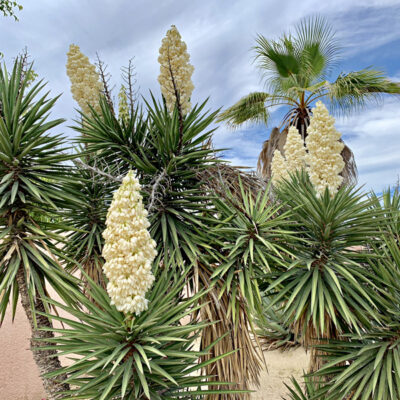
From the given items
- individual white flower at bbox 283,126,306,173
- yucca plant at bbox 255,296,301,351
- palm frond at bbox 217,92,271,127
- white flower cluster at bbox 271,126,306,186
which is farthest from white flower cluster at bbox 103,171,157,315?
palm frond at bbox 217,92,271,127

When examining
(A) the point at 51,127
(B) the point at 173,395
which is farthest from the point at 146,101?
(B) the point at 173,395

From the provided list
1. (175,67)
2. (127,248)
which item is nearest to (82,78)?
(175,67)

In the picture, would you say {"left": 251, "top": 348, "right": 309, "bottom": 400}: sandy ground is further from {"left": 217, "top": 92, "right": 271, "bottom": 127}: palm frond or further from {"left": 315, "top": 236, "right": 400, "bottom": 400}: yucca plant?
{"left": 217, "top": 92, "right": 271, "bottom": 127}: palm frond

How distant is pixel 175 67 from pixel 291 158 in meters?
1.55

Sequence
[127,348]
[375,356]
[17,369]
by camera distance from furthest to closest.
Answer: [17,369], [375,356], [127,348]

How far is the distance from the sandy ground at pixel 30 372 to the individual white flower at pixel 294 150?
364cm

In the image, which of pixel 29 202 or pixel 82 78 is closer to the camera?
pixel 29 202

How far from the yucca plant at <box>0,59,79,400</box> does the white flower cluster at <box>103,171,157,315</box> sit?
3.38 ft

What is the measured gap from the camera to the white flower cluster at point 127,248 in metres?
2.13

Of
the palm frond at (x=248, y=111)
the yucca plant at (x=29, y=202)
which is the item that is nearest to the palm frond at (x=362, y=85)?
the palm frond at (x=248, y=111)

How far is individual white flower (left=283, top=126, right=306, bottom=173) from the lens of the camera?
3865mm

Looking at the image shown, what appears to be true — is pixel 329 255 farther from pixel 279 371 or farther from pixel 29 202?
pixel 279 371

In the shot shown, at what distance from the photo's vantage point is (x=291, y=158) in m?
3.97

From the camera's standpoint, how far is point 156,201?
3.51 metres
